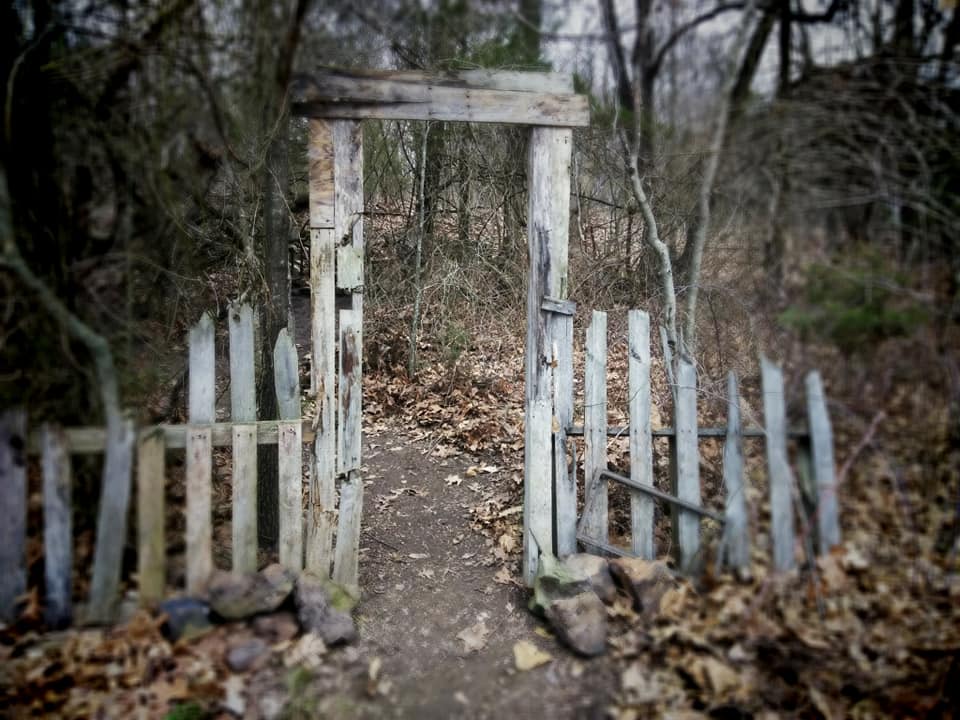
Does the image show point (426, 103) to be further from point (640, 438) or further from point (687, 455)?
point (687, 455)

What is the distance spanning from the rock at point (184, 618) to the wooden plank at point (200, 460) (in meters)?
0.06

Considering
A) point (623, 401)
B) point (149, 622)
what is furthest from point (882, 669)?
point (623, 401)

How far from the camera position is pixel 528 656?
3326 millimetres

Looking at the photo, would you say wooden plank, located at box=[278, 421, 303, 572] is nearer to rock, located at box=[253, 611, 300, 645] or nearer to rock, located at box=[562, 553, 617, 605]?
rock, located at box=[253, 611, 300, 645]

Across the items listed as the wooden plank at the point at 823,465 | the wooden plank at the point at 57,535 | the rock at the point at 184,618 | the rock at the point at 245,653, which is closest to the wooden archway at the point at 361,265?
the rock at the point at 245,653

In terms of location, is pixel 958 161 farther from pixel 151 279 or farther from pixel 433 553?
pixel 433 553

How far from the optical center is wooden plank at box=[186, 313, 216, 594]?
102 inches

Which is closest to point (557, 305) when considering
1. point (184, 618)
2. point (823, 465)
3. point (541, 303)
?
→ point (541, 303)

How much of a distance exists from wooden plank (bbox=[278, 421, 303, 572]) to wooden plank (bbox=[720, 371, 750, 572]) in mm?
2018

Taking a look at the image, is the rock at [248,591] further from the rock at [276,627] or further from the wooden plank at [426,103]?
the wooden plank at [426,103]

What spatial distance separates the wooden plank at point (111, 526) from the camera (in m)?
2.40

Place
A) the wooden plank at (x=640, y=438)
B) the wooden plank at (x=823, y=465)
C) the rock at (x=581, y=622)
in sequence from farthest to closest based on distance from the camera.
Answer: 1. the wooden plank at (x=640, y=438)
2. the rock at (x=581, y=622)
3. the wooden plank at (x=823, y=465)

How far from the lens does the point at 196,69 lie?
232 cm

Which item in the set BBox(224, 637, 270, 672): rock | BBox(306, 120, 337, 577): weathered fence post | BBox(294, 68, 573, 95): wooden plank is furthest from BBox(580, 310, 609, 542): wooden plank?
BBox(224, 637, 270, 672): rock
